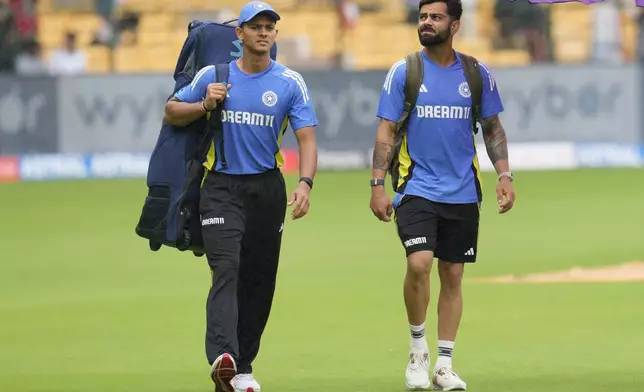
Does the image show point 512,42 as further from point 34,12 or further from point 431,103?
point 431,103

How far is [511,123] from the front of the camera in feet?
90.7

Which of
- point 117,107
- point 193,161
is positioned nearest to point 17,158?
point 117,107

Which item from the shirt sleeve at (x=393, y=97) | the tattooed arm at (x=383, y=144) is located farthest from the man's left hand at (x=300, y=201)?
the shirt sleeve at (x=393, y=97)

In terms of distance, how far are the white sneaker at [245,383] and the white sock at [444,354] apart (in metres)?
1.08

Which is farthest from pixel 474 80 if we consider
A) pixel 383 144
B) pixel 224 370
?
pixel 224 370

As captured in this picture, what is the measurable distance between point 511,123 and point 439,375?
62.1ft

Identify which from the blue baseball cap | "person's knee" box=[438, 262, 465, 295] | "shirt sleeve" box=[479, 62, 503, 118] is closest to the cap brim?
the blue baseball cap

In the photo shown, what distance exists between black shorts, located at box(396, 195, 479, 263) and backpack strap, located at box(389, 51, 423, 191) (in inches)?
12.4

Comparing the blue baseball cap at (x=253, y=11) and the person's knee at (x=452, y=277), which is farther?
the person's knee at (x=452, y=277)

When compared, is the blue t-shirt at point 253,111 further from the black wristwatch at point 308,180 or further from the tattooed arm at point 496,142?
the tattooed arm at point 496,142

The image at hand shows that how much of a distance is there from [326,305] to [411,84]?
4705 mm

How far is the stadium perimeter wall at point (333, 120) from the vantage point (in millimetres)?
26844

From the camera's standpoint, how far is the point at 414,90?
9.16m

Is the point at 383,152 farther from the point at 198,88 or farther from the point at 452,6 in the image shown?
the point at 198,88
